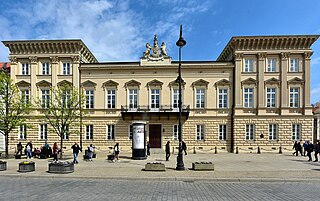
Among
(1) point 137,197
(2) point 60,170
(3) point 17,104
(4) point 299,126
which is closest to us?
(1) point 137,197

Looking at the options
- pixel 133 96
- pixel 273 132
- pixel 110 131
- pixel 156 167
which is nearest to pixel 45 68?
pixel 110 131

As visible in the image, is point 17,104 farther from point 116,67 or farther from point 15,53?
point 116,67

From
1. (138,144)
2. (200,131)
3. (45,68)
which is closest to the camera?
(138,144)

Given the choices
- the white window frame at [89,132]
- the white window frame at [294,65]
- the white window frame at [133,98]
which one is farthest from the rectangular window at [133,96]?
the white window frame at [294,65]

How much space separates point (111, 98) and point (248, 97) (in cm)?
1910

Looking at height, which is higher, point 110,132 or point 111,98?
point 111,98

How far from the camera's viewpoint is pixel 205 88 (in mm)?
26578

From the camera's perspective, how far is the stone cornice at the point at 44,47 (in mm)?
26469

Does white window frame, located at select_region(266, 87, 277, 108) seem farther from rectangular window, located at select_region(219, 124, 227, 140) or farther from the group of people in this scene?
rectangular window, located at select_region(219, 124, 227, 140)

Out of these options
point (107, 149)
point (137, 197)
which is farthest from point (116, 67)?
point (137, 197)

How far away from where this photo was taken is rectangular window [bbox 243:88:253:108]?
2613 cm

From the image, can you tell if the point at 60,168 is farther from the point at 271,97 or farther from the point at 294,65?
the point at 294,65

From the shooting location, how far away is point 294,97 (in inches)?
1016

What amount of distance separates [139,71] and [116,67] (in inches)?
130
